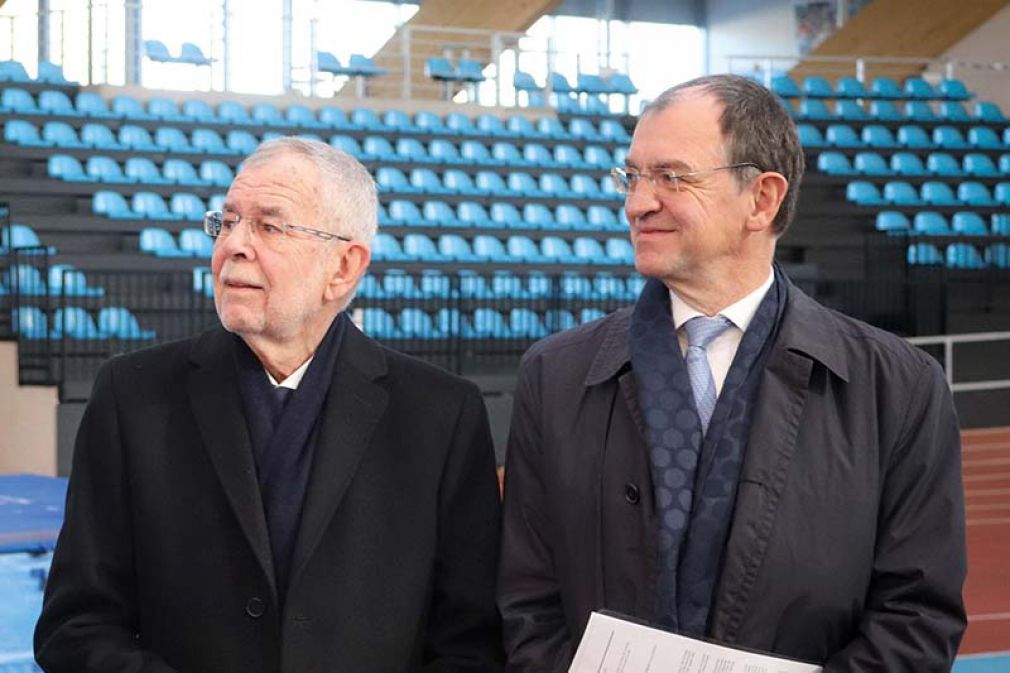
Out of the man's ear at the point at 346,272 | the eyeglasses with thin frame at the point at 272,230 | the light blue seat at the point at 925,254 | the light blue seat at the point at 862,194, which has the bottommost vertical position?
the man's ear at the point at 346,272

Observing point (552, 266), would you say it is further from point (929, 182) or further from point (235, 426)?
point (235, 426)

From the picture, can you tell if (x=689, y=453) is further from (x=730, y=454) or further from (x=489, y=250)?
(x=489, y=250)

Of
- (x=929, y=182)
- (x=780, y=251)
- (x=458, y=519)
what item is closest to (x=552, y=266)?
(x=780, y=251)

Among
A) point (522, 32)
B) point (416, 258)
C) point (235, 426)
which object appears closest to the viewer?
point (235, 426)

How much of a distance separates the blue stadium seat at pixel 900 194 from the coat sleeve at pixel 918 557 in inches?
562

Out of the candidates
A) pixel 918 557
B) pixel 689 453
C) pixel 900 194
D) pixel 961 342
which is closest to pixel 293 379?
pixel 689 453

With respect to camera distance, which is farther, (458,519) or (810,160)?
(810,160)

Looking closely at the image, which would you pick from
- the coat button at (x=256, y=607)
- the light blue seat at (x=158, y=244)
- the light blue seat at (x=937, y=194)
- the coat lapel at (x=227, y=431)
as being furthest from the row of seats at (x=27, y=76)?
the coat button at (x=256, y=607)

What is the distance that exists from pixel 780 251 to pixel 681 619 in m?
13.4

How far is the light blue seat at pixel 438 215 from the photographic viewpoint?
47.8 feet

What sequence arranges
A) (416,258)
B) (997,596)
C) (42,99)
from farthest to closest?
1. (42,99)
2. (416,258)
3. (997,596)

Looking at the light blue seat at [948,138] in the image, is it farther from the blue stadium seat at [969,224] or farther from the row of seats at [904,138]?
the blue stadium seat at [969,224]

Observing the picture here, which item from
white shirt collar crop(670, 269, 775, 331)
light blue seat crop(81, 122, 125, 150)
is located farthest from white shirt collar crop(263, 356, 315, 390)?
light blue seat crop(81, 122, 125, 150)

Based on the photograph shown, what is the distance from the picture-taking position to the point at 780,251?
1544 centimetres
